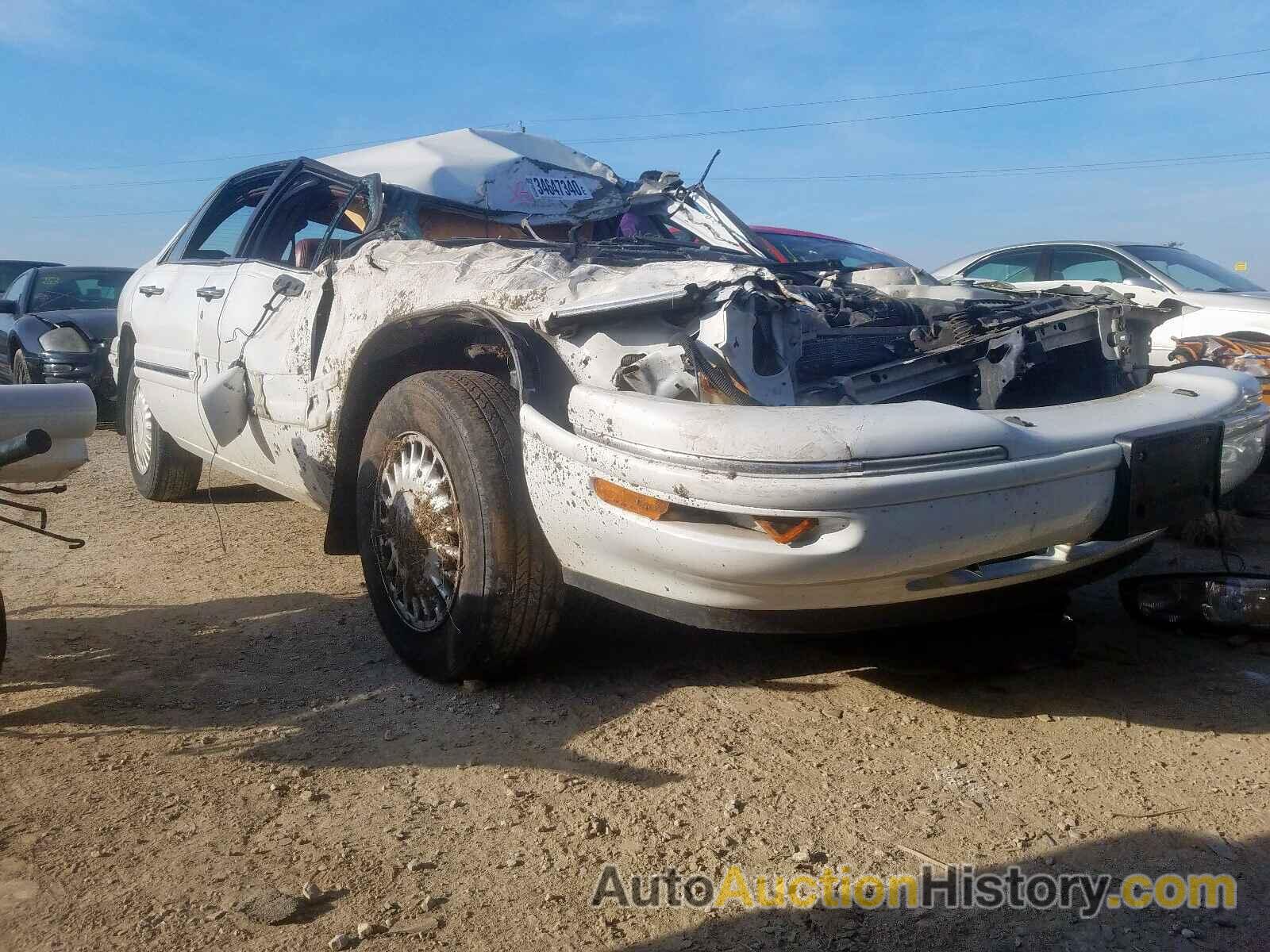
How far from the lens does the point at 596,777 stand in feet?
8.48

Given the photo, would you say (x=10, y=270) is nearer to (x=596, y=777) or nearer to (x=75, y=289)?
(x=75, y=289)

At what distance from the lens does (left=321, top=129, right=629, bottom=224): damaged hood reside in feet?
14.3

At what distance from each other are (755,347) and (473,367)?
3.80 ft

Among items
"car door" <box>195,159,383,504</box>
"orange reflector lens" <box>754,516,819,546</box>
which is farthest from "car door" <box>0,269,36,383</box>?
"orange reflector lens" <box>754,516,819,546</box>

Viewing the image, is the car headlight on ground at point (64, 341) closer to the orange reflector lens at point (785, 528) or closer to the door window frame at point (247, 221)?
the door window frame at point (247, 221)

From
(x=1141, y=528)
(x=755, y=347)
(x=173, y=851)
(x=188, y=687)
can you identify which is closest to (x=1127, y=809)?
(x=1141, y=528)

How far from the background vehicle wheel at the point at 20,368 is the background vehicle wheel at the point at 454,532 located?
740cm

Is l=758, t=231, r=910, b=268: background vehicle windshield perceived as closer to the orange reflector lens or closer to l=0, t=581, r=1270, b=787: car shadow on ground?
l=0, t=581, r=1270, b=787: car shadow on ground

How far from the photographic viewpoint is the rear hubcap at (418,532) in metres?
A: 3.09

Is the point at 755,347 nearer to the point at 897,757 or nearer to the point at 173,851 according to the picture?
the point at 897,757

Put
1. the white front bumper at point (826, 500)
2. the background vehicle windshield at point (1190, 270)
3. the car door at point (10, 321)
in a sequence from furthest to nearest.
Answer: the car door at point (10, 321), the background vehicle windshield at point (1190, 270), the white front bumper at point (826, 500)

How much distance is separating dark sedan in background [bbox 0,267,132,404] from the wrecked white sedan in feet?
17.4

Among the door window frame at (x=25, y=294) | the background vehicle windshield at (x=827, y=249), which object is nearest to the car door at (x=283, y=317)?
the background vehicle windshield at (x=827, y=249)

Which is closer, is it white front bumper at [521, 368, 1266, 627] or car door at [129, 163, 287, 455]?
white front bumper at [521, 368, 1266, 627]
